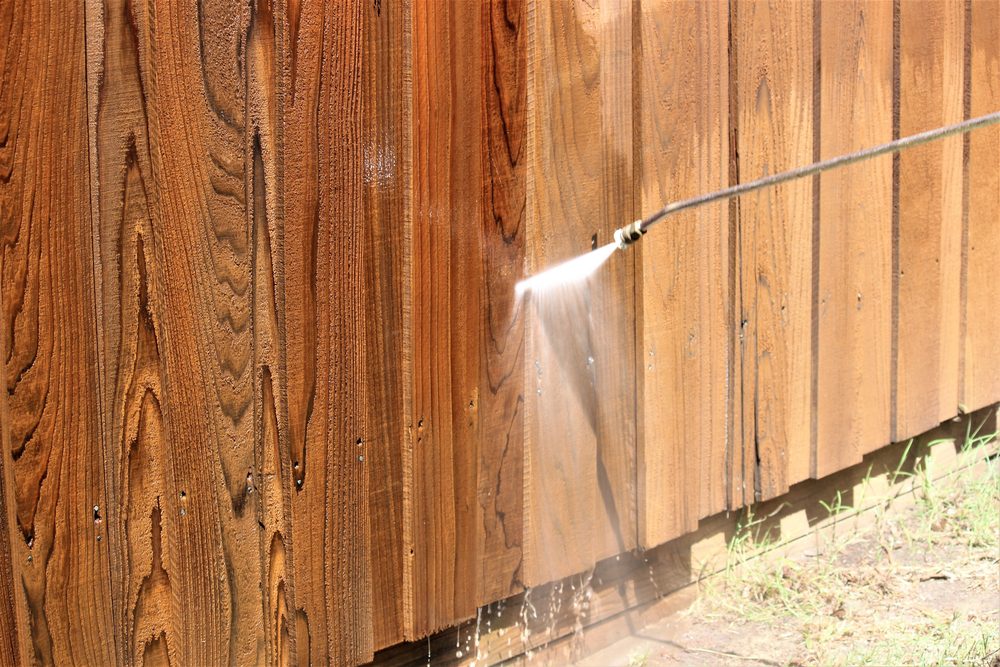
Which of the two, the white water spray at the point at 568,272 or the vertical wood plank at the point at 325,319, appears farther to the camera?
Result: the white water spray at the point at 568,272

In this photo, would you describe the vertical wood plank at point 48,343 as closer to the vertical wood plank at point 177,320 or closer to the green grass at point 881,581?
the vertical wood plank at point 177,320

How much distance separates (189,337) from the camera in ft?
7.00

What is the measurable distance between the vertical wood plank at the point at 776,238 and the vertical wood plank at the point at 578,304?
19.9 inches

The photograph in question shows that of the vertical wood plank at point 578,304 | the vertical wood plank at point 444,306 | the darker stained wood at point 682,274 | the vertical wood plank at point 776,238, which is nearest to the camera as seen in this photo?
the vertical wood plank at point 444,306

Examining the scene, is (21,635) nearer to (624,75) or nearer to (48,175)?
(48,175)

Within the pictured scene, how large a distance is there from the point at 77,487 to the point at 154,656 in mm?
368

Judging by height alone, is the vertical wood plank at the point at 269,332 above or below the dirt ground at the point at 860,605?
above

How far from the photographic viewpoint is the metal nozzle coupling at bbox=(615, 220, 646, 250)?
2758 millimetres

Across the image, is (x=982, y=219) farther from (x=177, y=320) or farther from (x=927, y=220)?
(x=177, y=320)

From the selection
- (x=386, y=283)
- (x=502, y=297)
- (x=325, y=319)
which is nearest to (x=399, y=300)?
(x=386, y=283)

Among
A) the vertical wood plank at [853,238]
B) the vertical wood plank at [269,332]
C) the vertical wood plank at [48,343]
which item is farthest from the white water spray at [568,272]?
the vertical wood plank at [48,343]

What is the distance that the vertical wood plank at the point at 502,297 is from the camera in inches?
105

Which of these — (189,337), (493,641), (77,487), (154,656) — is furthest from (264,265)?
(493,641)

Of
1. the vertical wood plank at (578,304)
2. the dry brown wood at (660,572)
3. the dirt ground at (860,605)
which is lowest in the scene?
the dirt ground at (860,605)
